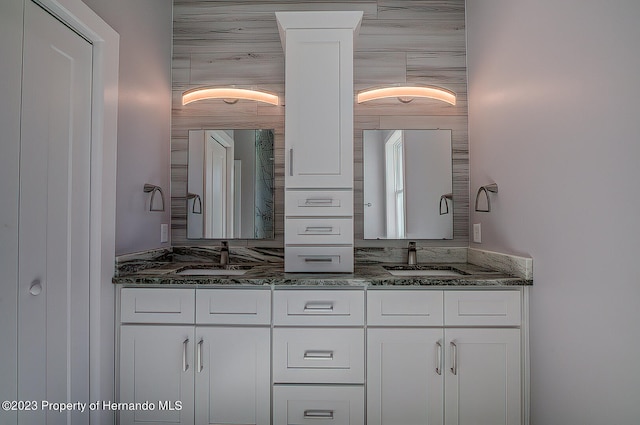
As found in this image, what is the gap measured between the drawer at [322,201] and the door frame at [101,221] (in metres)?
0.87

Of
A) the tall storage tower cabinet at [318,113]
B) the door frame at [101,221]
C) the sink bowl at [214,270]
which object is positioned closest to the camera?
the door frame at [101,221]

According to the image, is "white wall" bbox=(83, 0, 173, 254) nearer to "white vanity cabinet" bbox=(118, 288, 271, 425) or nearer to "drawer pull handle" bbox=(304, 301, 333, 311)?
"white vanity cabinet" bbox=(118, 288, 271, 425)

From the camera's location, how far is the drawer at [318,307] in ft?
5.20

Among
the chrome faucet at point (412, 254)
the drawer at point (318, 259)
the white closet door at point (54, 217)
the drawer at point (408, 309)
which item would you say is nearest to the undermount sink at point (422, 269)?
the chrome faucet at point (412, 254)

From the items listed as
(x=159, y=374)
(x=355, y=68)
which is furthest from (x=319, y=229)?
(x=355, y=68)

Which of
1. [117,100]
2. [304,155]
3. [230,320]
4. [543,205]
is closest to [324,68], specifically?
[304,155]

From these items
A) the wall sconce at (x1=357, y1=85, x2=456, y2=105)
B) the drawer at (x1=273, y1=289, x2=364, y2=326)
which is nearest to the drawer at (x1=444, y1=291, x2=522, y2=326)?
the drawer at (x1=273, y1=289, x2=364, y2=326)

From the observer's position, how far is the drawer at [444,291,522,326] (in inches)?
61.7

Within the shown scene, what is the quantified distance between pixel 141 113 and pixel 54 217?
31.4 inches

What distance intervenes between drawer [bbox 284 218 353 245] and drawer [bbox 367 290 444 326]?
399 mm

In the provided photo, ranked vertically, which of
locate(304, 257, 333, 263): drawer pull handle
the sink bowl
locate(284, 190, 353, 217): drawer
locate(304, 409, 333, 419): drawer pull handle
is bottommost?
locate(304, 409, 333, 419): drawer pull handle

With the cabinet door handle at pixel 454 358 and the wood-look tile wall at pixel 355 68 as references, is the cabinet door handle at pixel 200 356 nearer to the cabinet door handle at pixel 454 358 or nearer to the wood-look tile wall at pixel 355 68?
the wood-look tile wall at pixel 355 68

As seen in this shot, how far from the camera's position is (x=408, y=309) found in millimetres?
1580

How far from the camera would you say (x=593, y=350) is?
1165 mm
